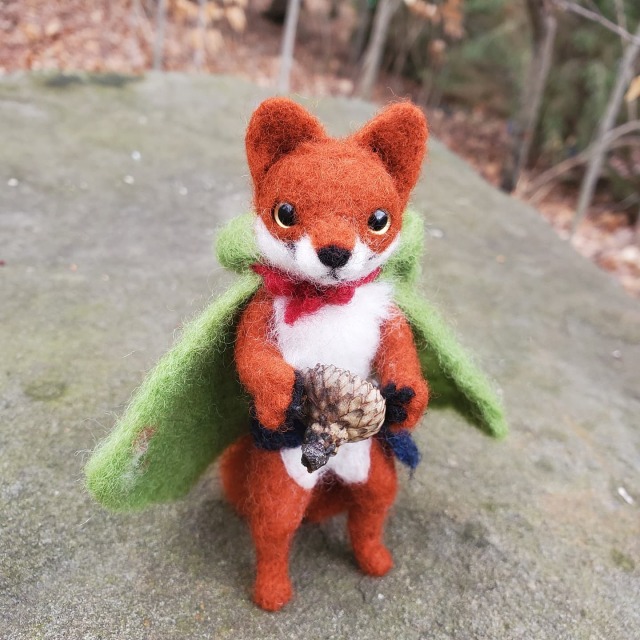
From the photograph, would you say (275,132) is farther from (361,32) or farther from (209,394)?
(361,32)

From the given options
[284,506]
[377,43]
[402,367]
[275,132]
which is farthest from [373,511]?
[377,43]

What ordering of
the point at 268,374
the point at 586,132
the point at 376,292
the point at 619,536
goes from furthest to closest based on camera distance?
the point at 586,132 < the point at 619,536 < the point at 376,292 < the point at 268,374

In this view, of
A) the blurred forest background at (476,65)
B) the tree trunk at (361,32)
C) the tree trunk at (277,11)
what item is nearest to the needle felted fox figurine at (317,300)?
the blurred forest background at (476,65)

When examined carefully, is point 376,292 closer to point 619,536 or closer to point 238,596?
point 238,596

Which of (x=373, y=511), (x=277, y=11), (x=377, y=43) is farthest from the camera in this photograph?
(x=277, y=11)

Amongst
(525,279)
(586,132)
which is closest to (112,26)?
(586,132)

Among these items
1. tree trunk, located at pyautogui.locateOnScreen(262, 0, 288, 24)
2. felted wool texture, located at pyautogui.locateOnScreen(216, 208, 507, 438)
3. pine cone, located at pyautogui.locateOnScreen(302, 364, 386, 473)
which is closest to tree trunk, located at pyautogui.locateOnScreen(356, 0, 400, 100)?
tree trunk, located at pyautogui.locateOnScreen(262, 0, 288, 24)

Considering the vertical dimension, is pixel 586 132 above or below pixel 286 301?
below
